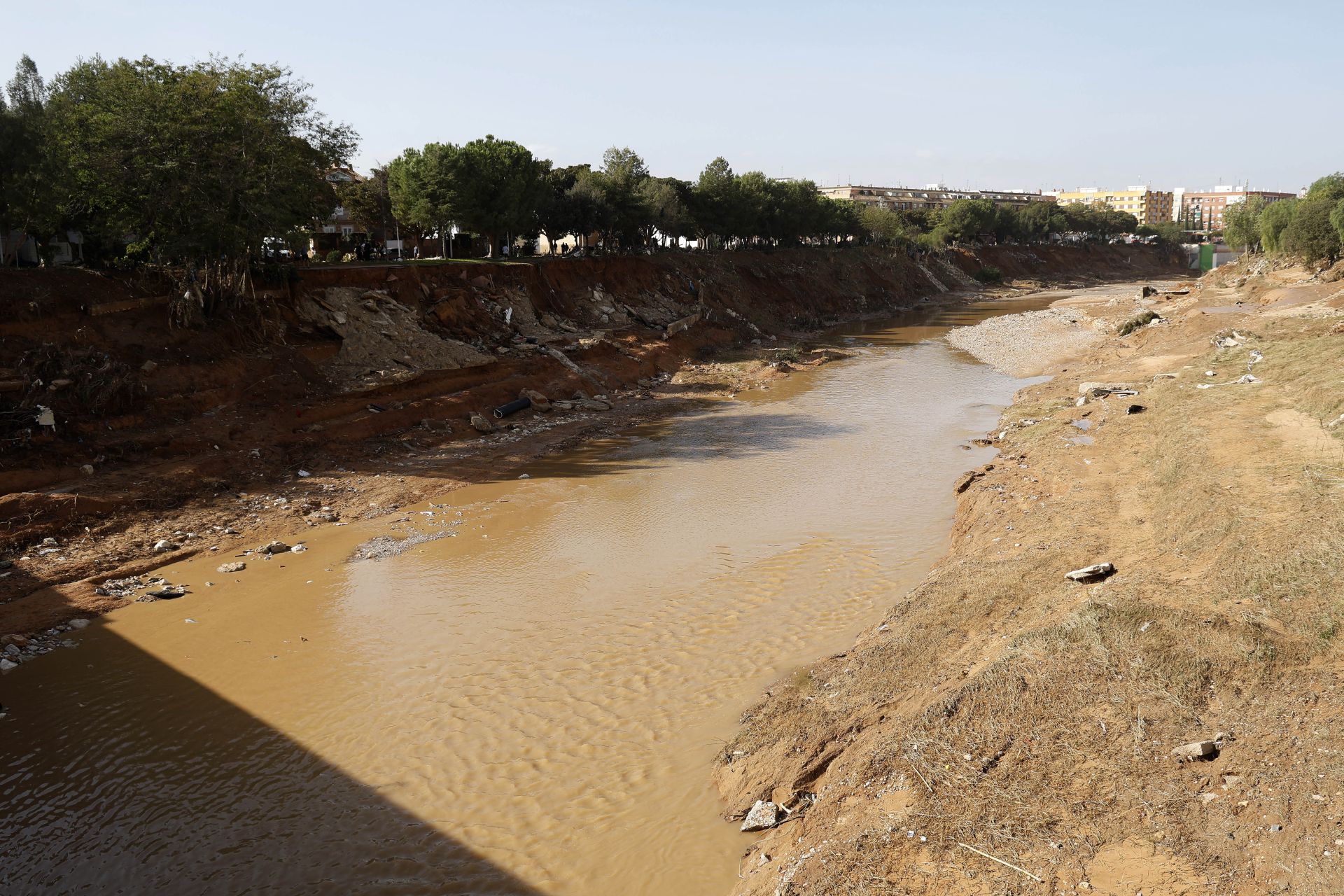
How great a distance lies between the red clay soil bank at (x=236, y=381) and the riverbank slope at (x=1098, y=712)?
13865mm

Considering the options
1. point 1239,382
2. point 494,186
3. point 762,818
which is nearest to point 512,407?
point 494,186

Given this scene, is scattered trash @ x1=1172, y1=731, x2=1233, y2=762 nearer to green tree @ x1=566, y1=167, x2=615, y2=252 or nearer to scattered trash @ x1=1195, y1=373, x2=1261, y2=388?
scattered trash @ x1=1195, y1=373, x2=1261, y2=388

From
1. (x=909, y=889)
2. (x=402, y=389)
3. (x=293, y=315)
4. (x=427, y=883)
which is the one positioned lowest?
(x=427, y=883)

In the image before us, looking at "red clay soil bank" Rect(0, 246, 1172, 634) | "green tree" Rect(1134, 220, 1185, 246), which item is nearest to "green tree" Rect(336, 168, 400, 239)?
"red clay soil bank" Rect(0, 246, 1172, 634)

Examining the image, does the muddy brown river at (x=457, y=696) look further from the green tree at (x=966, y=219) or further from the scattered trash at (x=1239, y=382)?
→ the green tree at (x=966, y=219)

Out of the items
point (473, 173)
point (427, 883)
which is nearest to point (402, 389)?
point (473, 173)

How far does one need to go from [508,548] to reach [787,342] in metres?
34.8

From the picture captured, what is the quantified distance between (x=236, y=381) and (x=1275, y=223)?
70.2 metres

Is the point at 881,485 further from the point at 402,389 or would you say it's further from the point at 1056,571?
the point at 402,389

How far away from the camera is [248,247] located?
26.5 m

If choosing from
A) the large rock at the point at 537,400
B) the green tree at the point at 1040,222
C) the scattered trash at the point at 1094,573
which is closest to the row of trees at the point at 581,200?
the large rock at the point at 537,400

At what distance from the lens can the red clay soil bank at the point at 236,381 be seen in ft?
60.4

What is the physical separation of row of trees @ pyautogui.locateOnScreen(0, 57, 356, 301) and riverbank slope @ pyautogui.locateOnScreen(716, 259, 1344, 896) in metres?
22.2

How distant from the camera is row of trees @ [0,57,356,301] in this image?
23.1m
